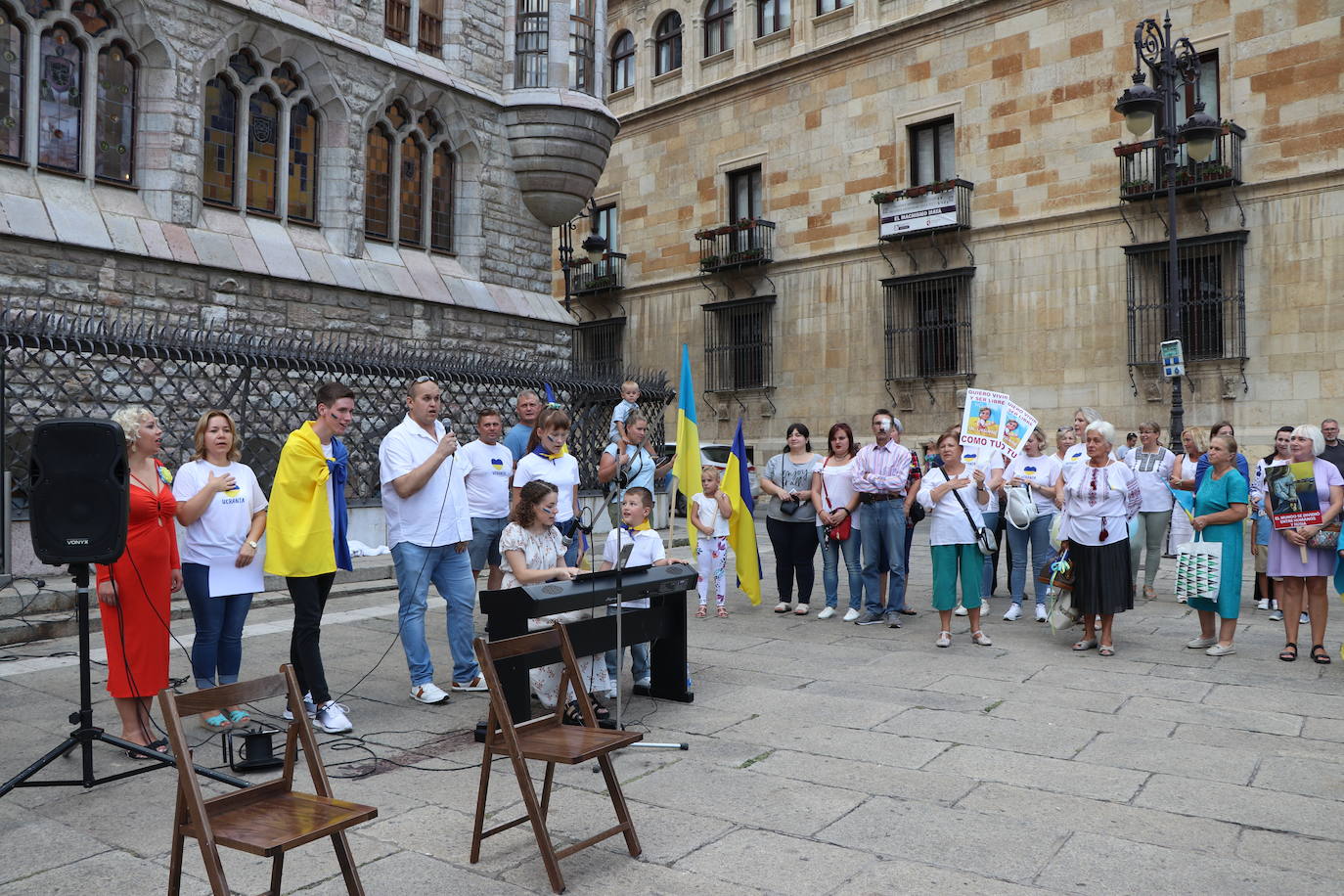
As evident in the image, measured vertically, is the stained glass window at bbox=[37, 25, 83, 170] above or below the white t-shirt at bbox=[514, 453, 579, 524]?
above

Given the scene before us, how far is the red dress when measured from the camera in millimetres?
5234

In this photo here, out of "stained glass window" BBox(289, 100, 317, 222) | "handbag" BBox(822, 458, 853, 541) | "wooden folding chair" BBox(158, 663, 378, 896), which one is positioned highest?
"stained glass window" BBox(289, 100, 317, 222)

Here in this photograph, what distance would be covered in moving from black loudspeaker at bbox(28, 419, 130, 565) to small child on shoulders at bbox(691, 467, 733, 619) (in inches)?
219

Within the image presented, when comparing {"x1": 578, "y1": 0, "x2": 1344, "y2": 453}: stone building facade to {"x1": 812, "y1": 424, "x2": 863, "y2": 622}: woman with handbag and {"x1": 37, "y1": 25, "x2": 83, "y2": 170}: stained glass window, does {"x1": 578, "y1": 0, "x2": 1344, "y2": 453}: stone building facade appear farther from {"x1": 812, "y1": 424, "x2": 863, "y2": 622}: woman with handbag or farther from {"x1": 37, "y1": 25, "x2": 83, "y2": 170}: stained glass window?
{"x1": 37, "y1": 25, "x2": 83, "y2": 170}: stained glass window

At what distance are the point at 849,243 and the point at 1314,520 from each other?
18.8 m

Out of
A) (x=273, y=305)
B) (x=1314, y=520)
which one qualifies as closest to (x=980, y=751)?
(x=1314, y=520)

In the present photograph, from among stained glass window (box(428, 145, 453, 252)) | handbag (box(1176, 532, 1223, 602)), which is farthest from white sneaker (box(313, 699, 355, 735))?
stained glass window (box(428, 145, 453, 252))

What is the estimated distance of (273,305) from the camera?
1486 cm

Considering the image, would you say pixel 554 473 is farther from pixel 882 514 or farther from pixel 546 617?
pixel 882 514

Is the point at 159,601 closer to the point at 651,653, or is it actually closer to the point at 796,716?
the point at 651,653

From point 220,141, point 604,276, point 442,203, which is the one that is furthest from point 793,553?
point 604,276

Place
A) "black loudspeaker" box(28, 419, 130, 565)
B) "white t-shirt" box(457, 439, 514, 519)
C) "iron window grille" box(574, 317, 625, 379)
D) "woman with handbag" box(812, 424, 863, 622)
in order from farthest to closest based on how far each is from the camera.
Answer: "iron window grille" box(574, 317, 625, 379) < "woman with handbag" box(812, 424, 863, 622) < "white t-shirt" box(457, 439, 514, 519) < "black loudspeaker" box(28, 419, 130, 565)

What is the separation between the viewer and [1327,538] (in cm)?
731

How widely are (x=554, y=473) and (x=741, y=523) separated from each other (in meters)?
2.58
